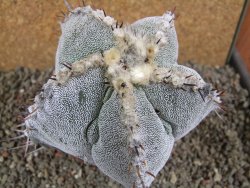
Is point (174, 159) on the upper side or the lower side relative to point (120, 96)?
lower

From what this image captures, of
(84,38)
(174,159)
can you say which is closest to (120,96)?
(84,38)

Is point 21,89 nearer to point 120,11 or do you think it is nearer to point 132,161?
point 120,11

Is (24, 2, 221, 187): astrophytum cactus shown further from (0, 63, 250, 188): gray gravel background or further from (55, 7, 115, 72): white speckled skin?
(0, 63, 250, 188): gray gravel background

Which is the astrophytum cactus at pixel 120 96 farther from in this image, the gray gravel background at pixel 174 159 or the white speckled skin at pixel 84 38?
the gray gravel background at pixel 174 159

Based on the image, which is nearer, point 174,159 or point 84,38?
point 84,38

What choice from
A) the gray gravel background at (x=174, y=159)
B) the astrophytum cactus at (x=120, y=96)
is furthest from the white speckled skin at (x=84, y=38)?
the gray gravel background at (x=174, y=159)

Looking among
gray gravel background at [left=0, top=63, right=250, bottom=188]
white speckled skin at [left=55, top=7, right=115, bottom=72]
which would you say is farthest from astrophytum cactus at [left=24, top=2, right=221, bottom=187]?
gray gravel background at [left=0, top=63, right=250, bottom=188]

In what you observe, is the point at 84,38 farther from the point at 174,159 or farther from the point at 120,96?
the point at 174,159
